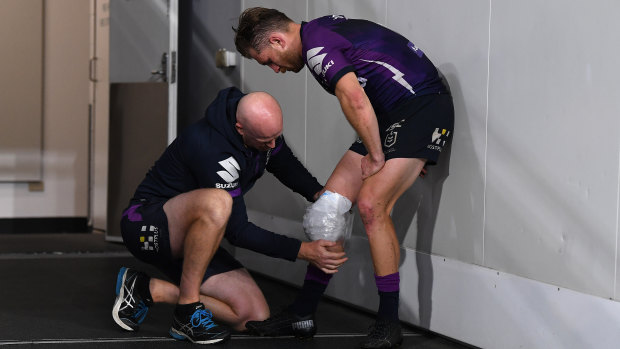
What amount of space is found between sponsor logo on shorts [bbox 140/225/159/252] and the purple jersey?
0.76 metres

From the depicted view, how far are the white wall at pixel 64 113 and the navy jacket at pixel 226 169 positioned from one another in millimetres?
3688

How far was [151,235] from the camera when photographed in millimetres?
2760

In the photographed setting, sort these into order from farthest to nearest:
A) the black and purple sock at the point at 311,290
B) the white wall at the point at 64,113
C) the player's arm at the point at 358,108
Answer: the white wall at the point at 64,113
the black and purple sock at the point at 311,290
the player's arm at the point at 358,108

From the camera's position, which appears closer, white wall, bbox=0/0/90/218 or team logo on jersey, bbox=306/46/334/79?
team logo on jersey, bbox=306/46/334/79

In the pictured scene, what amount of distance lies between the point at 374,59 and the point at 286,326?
0.98 meters

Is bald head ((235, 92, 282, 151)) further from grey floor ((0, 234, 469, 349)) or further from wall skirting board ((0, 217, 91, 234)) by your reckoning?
wall skirting board ((0, 217, 91, 234))

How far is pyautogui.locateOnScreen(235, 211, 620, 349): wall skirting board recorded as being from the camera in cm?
226

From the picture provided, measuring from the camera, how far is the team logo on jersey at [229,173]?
8.67ft

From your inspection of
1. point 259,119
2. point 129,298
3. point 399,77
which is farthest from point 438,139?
point 129,298

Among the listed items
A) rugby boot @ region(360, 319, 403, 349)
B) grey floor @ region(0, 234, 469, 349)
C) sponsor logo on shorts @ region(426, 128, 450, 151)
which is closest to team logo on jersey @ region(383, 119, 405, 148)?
sponsor logo on shorts @ region(426, 128, 450, 151)

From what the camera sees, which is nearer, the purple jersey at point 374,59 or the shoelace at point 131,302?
the purple jersey at point 374,59

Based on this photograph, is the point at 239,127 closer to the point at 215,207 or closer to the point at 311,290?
the point at 215,207

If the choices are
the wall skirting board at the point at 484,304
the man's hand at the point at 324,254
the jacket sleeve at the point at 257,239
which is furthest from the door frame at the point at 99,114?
the man's hand at the point at 324,254

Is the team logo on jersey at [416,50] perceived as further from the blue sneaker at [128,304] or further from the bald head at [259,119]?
the blue sneaker at [128,304]
